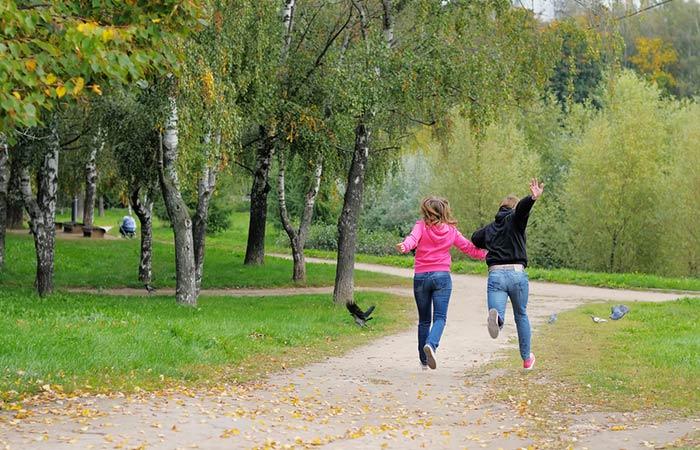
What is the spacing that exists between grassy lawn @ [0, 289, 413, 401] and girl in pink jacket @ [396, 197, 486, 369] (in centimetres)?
223

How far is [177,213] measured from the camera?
20.2 metres

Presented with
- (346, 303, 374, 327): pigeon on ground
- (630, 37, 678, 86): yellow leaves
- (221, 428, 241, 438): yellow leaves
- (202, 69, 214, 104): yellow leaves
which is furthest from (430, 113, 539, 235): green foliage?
(221, 428, 241, 438): yellow leaves

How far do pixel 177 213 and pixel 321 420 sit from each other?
39.4ft

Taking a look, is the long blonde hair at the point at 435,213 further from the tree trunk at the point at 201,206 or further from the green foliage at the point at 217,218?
the green foliage at the point at 217,218

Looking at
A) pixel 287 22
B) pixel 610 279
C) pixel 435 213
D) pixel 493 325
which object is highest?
pixel 287 22

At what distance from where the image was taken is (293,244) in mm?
30031

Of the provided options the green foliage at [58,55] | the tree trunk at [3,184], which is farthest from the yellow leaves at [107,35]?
the tree trunk at [3,184]

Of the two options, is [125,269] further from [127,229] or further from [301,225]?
[127,229]

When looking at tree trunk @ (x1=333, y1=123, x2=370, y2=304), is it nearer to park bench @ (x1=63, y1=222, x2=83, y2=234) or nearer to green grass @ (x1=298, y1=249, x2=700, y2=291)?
green grass @ (x1=298, y1=249, x2=700, y2=291)

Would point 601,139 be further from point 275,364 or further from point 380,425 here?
point 380,425

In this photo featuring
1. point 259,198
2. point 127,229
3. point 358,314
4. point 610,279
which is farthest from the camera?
point 127,229

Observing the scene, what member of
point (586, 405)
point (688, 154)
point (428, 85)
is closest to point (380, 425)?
point (586, 405)

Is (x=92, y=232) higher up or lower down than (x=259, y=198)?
lower down

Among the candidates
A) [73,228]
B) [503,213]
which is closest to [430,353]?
[503,213]
